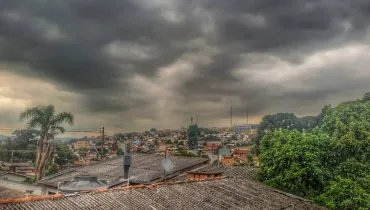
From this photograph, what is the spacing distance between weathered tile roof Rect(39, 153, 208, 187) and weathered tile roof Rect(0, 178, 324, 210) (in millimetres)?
5982

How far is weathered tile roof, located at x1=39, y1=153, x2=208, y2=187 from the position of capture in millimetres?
22928

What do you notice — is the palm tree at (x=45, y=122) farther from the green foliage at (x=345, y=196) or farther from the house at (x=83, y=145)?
the house at (x=83, y=145)

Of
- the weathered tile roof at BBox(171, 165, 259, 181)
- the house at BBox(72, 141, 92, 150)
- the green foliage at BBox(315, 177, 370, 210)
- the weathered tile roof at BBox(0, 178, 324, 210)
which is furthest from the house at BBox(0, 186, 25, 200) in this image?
the house at BBox(72, 141, 92, 150)

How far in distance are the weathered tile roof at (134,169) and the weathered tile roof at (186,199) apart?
19.6ft

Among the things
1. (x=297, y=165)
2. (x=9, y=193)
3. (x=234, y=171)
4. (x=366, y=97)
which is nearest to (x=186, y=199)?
(x=297, y=165)

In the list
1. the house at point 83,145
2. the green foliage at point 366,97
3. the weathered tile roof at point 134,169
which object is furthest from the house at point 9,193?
the house at point 83,145

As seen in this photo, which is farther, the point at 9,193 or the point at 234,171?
the point at 9,193

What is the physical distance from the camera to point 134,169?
2466 centimetres

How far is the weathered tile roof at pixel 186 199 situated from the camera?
12.2 metres

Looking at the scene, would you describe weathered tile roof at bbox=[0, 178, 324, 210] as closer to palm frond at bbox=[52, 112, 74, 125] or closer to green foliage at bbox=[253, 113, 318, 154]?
palm frond at bbox=[52, 112, 74, 125]

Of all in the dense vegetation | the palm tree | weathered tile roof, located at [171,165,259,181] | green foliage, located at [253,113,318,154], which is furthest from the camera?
green foliage, located at [253,113,318,154]

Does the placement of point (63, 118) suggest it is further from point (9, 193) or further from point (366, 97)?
point (366, 97)

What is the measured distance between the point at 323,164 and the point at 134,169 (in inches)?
470

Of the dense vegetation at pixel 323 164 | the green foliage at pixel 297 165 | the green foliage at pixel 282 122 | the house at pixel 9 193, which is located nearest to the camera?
the dense vegetation at pixel 323 164
